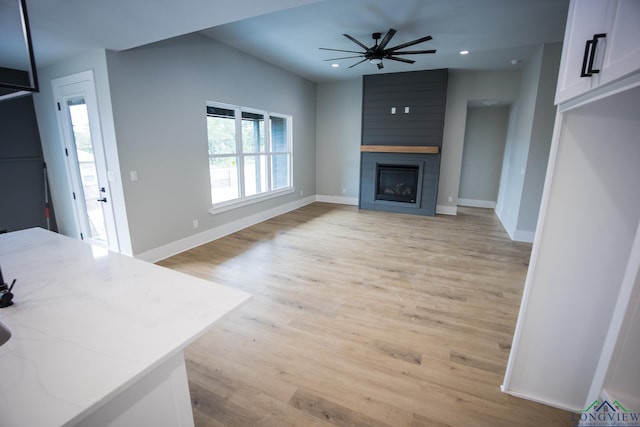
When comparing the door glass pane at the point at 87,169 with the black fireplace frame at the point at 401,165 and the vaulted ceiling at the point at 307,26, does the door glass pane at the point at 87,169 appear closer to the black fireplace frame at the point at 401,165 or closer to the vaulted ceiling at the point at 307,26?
the vaulted ceiling at the point at 307,26

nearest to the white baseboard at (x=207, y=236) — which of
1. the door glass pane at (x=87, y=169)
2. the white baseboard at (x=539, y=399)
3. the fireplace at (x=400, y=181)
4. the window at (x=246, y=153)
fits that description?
the window at (x=246, y=153)

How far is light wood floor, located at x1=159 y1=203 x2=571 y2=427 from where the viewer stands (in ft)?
5.07

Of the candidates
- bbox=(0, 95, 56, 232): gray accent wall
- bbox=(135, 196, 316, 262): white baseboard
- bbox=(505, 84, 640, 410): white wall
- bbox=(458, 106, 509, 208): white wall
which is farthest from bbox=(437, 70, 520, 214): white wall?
bbox=(0, 95, 56, 232): gray accent wall

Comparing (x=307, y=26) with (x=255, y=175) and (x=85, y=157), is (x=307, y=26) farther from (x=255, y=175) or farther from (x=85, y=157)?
(x=85, y=157)

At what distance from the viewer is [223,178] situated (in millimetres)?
4492

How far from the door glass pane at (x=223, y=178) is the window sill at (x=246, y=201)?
102mm

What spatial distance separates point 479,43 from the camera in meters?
3.94

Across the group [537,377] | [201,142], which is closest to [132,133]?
[201,142]

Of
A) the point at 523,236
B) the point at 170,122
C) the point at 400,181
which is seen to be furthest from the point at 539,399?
the point at 400,181

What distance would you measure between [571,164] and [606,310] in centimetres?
74

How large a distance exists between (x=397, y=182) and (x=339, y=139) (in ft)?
5.88

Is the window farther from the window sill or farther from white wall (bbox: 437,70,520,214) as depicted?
white wall (bbox: 437,70,520,214)

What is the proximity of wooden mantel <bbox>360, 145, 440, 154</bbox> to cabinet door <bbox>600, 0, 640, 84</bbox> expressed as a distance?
4.76 m

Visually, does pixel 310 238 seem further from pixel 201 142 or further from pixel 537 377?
pixel 537 377
